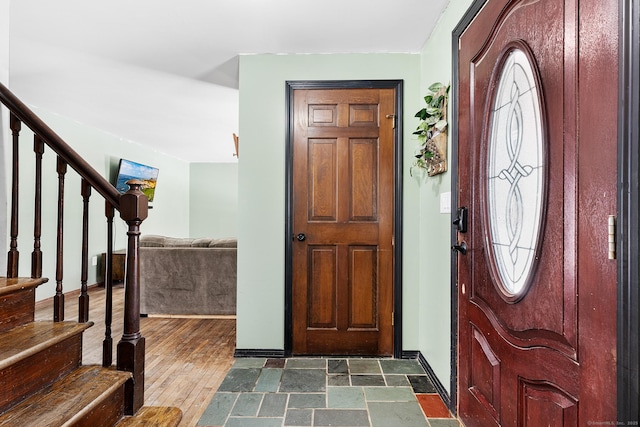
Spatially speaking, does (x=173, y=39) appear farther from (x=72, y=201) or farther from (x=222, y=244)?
(x=72, y=201)

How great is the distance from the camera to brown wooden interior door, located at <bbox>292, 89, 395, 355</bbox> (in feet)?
8.46

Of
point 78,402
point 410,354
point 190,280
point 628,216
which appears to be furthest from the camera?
point 190,280

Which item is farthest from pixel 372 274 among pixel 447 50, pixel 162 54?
pixel 162 54

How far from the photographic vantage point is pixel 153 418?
1568 mm

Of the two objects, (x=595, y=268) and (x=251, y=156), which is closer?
(x=595, y=268)

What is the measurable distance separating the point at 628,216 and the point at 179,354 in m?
2.83

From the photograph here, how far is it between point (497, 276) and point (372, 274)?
1.34m

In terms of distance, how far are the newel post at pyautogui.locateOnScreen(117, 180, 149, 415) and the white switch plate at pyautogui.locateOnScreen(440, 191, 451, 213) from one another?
164 cm

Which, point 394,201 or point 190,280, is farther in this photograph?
point 190,280

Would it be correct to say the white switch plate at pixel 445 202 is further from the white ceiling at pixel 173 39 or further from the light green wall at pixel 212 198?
the light green wall at pixel 212 198

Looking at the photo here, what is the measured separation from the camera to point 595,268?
845 millimetres

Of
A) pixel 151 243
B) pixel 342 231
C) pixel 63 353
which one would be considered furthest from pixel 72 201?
pixel 342 231

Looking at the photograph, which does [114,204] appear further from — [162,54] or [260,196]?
[162,54]

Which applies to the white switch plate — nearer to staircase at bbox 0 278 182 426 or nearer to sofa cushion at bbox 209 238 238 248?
staircase at bbox 0 278 182 426
